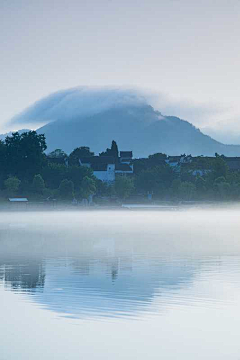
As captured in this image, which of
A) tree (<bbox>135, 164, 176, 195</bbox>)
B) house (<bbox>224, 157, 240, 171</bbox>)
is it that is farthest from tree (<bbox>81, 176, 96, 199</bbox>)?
house (<bbox>224, 157, 240, 171</bbox>)

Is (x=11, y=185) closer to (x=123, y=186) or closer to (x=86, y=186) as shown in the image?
(x=86, y=186)

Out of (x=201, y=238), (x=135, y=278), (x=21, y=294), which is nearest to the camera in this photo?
(x=21, y=294)

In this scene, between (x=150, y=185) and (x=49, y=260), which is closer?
(x=49, y=260)

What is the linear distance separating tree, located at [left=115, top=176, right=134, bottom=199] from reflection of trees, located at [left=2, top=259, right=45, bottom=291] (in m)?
98.5

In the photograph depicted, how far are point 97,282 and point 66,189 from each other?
296 ft

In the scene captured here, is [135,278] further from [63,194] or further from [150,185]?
[150,185]

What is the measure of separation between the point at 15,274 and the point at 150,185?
112 metres

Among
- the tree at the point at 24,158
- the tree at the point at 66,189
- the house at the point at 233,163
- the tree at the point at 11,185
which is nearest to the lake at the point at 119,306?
the tree at the point at 11,185

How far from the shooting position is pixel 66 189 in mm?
111688

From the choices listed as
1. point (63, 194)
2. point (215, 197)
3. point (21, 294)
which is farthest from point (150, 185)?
point (21, 294)

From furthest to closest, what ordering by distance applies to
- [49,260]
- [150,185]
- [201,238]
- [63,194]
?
Answer: [150,185] < [63,194] < [201,238] < [49,260]

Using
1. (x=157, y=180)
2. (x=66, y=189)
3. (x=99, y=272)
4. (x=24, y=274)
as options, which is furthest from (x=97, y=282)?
(x=157, y=180)

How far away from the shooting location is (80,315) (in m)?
16.3

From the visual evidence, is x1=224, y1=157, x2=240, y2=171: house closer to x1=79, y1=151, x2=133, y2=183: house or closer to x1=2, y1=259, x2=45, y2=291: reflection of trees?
x1=79, y1=151, x2=133, y2=183: house
